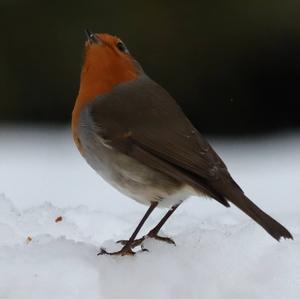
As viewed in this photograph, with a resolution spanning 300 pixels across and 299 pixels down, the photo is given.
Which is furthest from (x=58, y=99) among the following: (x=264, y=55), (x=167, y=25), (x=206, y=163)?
(x=206, y=163)

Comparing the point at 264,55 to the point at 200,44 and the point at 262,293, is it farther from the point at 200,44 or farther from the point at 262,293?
the point at 262,293

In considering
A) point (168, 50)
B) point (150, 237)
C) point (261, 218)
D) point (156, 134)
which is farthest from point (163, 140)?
point (168, 50)

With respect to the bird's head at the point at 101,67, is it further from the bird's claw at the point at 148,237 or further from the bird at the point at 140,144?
the bird's claw at the point at 148,237

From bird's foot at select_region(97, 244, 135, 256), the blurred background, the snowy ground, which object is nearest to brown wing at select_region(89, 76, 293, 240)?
the snowy ground

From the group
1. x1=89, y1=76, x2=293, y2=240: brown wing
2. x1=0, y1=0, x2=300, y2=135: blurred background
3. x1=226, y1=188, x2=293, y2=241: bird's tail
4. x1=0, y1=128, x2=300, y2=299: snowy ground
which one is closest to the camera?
x1=0, y1=128, x2=300, y2=299: snowy ground

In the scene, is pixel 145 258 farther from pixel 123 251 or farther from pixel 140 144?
pixel 140 144

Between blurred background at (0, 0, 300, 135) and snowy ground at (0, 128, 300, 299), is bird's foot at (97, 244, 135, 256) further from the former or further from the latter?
blurred background at (0, 0, 300, 135)

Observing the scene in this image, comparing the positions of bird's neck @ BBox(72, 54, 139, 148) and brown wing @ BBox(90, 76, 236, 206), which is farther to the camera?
bird's neck @ BBox(72, 54, 139, 148)
